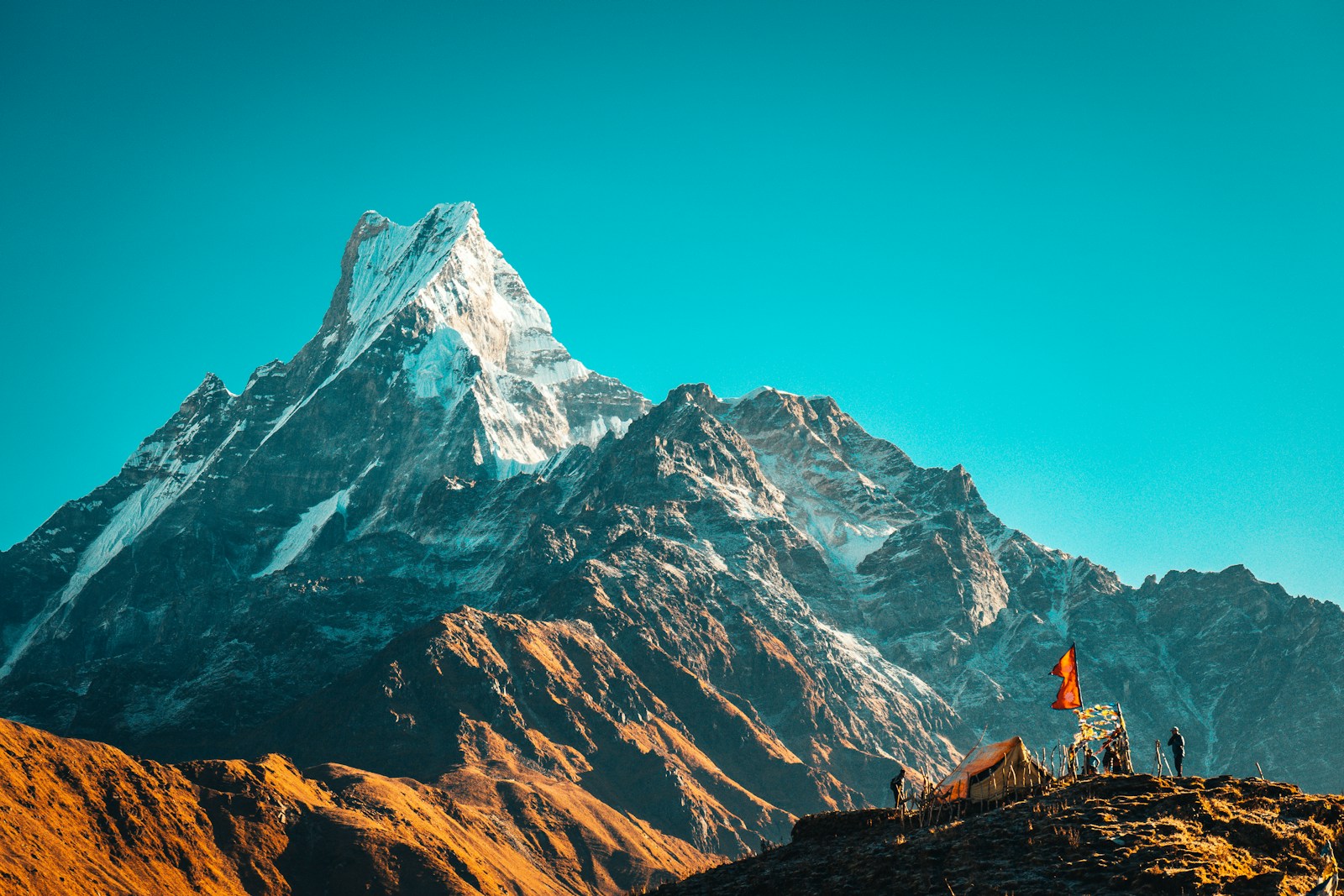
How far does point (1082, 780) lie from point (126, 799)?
166m

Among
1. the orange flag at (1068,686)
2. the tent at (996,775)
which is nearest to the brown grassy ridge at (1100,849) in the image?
the tent at (996,775)

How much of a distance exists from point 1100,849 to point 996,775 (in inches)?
478

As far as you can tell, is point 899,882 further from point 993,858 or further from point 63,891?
point 63,891

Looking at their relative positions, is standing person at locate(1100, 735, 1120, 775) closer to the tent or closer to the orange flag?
the tent

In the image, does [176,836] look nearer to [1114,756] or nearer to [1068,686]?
[1068,686]

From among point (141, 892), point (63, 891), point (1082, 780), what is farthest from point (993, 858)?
point (141, 892)

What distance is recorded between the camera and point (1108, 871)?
36688 millimetres

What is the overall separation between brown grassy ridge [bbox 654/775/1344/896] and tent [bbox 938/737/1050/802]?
3702 mm

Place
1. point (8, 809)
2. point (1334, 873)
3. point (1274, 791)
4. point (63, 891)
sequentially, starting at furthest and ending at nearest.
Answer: point (8, 809)
point (63, 891)
point (1274, 791)
point (1334, 873)

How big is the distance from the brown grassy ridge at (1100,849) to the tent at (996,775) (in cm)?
370

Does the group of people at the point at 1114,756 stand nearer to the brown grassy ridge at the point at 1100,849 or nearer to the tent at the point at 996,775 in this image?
the tent at the point at 996,775

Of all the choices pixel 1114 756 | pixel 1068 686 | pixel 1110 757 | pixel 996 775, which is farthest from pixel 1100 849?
pixel 1068 686

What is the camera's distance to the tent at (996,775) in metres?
50.0

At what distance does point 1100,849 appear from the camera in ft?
126
